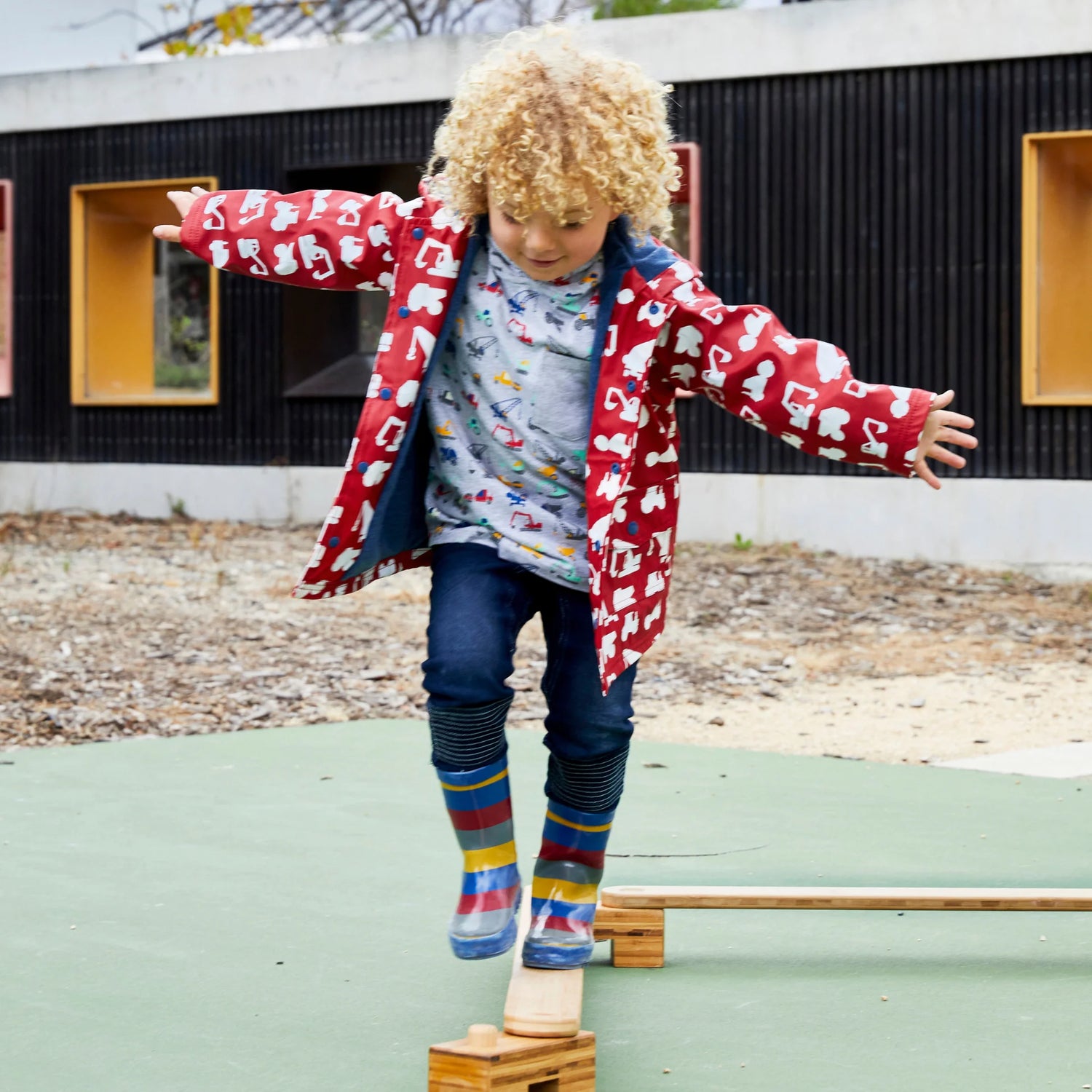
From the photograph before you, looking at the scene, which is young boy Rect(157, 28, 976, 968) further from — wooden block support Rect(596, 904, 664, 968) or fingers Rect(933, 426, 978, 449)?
wooden block support Rect(596, 904, 664, 968)

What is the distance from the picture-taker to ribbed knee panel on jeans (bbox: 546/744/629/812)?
Result: 2.86 meters

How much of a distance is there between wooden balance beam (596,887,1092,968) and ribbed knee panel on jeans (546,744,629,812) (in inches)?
13.2

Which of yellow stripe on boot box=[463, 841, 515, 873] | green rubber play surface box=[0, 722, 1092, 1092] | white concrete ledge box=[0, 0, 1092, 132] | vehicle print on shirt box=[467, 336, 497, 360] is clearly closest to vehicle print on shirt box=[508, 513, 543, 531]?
vehicle print on shirt box=[467, 336, 497, 360]

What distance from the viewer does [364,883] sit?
12.5 ft

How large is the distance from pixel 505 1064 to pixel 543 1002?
22 cm

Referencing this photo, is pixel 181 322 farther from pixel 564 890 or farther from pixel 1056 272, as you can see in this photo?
pixel 564 890

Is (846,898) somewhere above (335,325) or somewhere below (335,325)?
below

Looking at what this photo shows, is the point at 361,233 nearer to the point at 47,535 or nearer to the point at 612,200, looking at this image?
the point at 612,200

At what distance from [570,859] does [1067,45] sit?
397 inches

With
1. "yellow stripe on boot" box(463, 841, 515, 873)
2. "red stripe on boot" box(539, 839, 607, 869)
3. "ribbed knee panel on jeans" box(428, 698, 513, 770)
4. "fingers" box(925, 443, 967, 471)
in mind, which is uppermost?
"fingers" box(925, 443, 967, 471)

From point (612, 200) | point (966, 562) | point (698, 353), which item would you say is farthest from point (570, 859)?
point (966, 562)

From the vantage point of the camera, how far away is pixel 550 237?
2.72 m

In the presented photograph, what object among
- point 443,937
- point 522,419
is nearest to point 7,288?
point 443,937

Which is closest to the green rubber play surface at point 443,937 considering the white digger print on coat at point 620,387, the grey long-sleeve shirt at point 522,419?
the white digger print on coat at point 620,387
